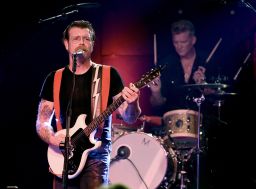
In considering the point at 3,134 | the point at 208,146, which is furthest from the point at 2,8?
the point at 208,146

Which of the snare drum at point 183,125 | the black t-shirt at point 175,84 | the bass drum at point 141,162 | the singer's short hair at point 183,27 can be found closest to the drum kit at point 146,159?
the bass drum at point 141,162

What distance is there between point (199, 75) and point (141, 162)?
5.68ft

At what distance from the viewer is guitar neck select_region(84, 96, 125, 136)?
14.3 ft

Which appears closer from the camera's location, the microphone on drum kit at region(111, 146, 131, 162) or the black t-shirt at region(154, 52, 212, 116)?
the microphone on drum kit at region(111, 146, 131, 162)

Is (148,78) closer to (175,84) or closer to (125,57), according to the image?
(175,84)

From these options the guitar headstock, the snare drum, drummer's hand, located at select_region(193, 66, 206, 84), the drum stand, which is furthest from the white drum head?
the guitar headstock

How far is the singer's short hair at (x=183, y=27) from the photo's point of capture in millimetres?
8180

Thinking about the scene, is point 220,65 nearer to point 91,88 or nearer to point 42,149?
point 42,149

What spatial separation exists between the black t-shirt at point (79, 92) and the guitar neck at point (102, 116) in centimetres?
9

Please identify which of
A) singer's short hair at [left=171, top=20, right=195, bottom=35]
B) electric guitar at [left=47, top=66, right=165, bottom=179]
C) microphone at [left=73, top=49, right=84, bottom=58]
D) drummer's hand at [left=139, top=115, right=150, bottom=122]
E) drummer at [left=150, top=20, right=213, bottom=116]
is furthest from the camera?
singer's short hair at [left=171, top=20, right=195, bottom=35]

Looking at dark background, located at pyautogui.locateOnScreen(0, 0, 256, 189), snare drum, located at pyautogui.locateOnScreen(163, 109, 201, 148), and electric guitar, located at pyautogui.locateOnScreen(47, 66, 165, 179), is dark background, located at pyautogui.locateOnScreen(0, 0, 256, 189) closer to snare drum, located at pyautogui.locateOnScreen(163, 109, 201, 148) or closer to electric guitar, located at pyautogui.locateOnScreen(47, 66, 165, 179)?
snare drum, located at pyautogui.locateOnScreen(163, 109, 201, 148)

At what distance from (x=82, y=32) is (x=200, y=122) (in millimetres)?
3113

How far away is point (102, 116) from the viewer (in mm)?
4418

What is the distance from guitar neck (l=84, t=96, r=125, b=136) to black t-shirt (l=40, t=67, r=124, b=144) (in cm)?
9
